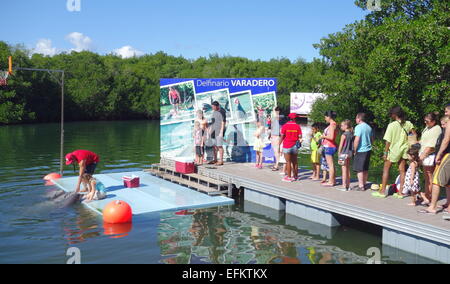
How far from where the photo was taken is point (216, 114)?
46.6 feet

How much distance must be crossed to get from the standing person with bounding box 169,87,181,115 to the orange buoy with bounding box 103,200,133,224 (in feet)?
18.9

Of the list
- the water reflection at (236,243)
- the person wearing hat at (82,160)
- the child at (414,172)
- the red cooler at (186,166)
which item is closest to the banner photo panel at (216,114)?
the red cooler at (186,166)

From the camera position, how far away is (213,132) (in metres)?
14.4

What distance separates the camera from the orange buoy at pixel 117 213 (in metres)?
9.76

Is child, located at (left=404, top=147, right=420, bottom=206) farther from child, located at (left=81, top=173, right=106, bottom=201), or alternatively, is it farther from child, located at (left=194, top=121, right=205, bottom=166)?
child, located at (left=81, top=173, right=106, bottom=201)

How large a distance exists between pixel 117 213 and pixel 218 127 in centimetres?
539

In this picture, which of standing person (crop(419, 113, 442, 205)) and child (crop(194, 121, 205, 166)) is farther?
child (crop(194, 121, 205, 166))

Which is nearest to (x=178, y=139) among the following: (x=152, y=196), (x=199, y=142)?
(x=199, y=142)

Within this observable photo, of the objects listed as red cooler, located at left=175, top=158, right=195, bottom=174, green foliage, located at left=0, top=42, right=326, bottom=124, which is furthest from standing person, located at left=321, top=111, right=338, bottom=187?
green foliage, located at left=0, top=42, right=326, bottom=124

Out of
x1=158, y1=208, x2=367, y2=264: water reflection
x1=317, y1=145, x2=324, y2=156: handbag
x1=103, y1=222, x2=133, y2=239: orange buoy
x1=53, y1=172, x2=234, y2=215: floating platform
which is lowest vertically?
x1=158, y1=208, x2=367, y2=264: water reflection

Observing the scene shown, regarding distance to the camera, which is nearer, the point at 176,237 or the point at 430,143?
the point at 430,143

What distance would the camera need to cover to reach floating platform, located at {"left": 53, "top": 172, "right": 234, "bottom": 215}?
1115 centimetres

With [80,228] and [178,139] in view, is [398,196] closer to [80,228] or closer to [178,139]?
[80,228]
